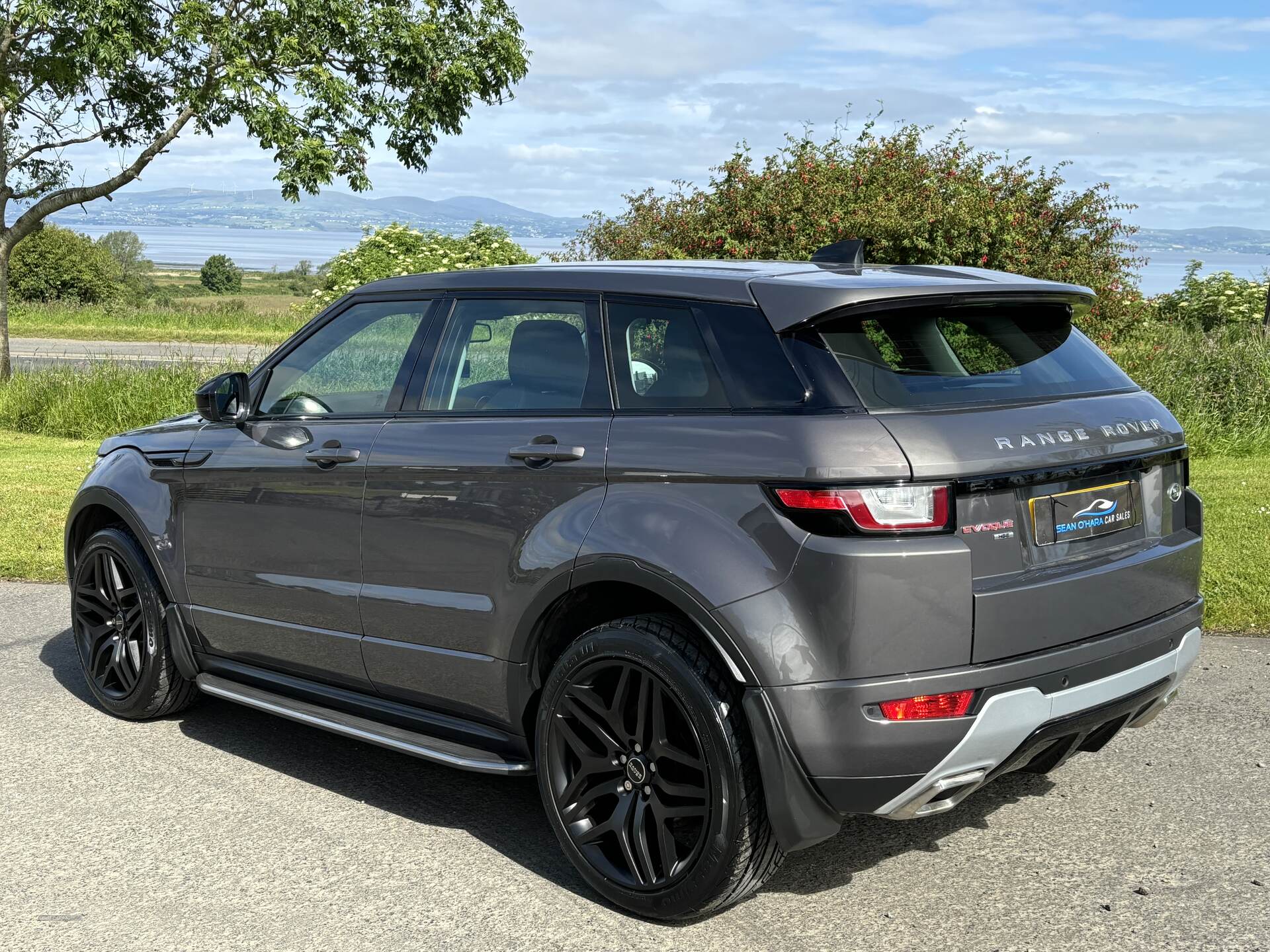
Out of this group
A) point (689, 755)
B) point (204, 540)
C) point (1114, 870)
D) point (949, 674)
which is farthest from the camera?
point (204, 540)

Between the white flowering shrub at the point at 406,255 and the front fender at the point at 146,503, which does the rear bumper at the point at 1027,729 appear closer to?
the front fender at the point at 146,503

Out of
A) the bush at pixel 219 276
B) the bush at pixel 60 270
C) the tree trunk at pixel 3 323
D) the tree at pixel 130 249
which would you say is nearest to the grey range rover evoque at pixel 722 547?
the tree trunk at pixel 3 323

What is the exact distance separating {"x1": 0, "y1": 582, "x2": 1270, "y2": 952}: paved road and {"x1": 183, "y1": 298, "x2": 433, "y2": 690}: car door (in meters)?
0.51

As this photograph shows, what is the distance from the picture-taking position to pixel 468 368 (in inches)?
173

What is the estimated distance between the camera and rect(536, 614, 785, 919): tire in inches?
136

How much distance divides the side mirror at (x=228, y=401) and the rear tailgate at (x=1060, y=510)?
2774 millimetres

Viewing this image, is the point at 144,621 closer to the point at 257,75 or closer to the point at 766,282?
the point at 766,282

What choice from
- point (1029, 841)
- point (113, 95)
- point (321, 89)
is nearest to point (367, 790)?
point (1029, 841)

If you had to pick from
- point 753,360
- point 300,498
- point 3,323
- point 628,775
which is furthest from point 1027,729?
point 3,323

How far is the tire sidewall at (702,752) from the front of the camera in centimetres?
342

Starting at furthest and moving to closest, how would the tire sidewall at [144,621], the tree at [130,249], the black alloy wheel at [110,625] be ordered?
the tree at [130,249] → the black alloy wheel at [110,625] → the tire sidewall at [144,621]

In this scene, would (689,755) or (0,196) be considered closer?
(689,755)

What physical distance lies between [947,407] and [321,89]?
17.2m

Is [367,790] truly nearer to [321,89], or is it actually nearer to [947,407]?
[947,407]
